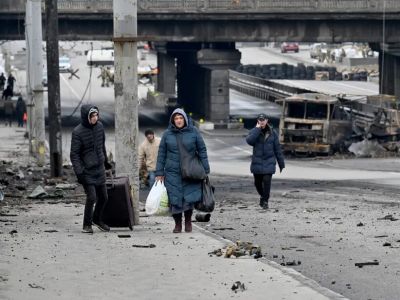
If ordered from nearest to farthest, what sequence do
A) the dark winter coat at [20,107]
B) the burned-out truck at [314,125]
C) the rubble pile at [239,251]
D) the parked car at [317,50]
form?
A: the rubble pile at [239,251] < the burned-out truck at [314,125] < the dark winter coat at [20,107] < the parked car at [317,50]

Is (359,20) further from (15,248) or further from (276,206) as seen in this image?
(15,248)

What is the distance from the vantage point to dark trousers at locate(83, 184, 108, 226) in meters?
16.6

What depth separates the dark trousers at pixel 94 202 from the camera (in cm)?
1659

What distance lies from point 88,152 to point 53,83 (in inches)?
639

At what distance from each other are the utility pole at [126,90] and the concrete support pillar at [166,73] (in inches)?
2183

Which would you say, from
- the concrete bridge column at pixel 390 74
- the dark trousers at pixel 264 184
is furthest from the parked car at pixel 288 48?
the dark trousers at pixel 264 184

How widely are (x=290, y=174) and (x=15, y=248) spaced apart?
2222cm

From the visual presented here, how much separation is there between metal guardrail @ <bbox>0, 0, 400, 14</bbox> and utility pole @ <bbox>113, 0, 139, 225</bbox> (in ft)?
133

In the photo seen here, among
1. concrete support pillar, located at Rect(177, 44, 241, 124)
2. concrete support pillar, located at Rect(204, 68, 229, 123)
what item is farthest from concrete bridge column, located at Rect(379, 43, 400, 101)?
concrete support pillar, located at Rect(204, 68, 229, 123)

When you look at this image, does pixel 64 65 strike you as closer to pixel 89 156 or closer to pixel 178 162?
pixel 89 156

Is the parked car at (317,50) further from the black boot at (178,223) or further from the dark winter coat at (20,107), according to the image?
the black boot at (178,223)

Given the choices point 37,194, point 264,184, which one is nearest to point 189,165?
point 264,184

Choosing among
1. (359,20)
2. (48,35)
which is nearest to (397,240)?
(48,35)

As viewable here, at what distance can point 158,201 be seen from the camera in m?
16.0
